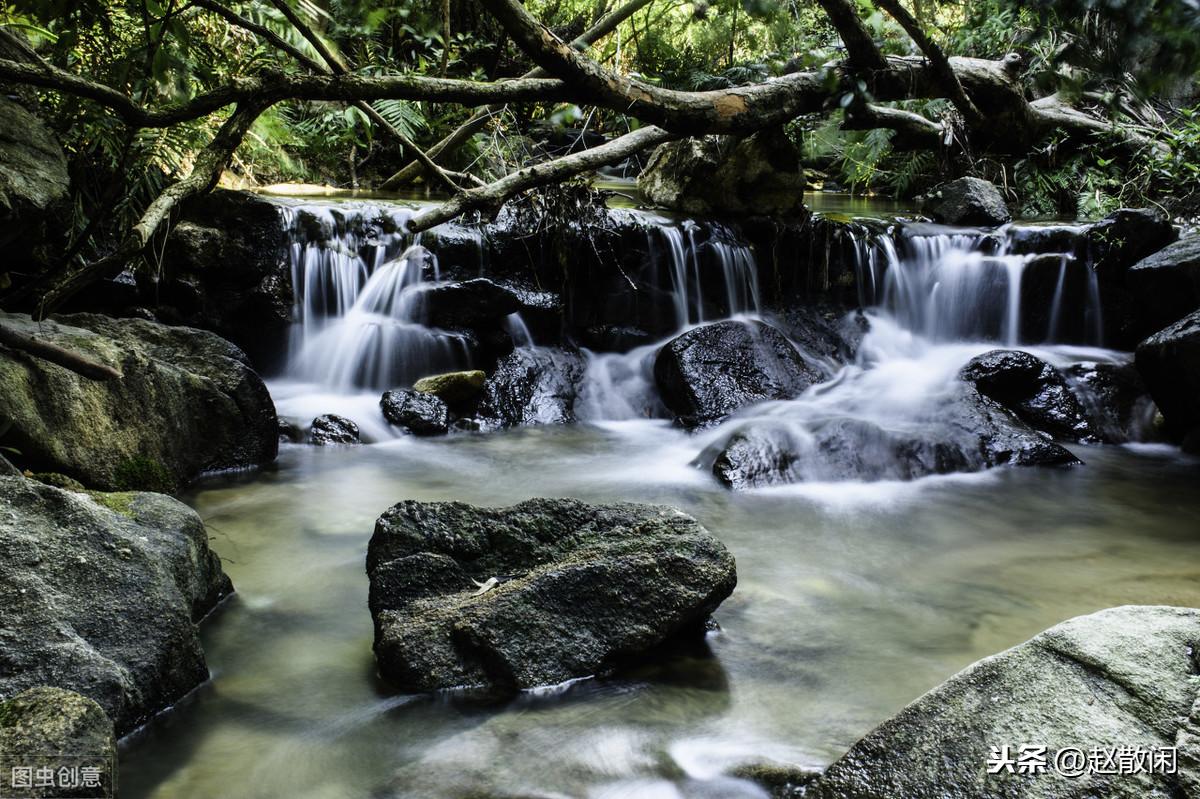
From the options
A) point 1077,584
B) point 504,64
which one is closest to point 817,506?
point 1077,584

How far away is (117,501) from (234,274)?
4490 mm

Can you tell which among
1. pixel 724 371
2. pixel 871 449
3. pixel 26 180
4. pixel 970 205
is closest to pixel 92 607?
pixel 26 180

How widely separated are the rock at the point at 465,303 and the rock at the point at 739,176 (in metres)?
2.59

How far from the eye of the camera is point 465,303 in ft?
25.4

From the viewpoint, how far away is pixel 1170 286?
737 centimetres

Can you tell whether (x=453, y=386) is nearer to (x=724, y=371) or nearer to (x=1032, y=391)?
(x=724, y=371)

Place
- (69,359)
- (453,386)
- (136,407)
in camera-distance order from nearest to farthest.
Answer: (69,359) < (136,407) < (453,386)

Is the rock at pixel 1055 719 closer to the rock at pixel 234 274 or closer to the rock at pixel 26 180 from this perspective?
the rock at pixel 26 180

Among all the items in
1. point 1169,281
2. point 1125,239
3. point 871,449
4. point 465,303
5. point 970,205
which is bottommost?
point 871,449

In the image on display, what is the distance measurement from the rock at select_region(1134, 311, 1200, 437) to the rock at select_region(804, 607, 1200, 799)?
5024 millimetres

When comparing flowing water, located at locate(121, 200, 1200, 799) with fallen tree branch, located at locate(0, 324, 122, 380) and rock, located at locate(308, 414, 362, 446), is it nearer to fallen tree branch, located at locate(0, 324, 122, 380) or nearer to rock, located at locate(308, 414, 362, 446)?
rock, located at locate(308, 414, 362, 446)

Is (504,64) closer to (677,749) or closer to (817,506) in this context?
(817,506)

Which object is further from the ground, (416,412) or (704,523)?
(416,412)

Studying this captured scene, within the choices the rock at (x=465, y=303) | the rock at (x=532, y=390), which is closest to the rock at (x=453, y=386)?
the rock at (x=532, y=390)
